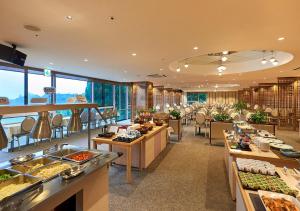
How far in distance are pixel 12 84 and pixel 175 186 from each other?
6676 millimetres

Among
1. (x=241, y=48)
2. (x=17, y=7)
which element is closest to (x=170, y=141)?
(x=241, y=48)

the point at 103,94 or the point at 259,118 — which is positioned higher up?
the point at 103,94

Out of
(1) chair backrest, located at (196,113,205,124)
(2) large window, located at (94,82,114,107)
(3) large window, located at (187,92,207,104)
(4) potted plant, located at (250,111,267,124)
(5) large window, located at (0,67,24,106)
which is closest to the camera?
(4) potted plant, located at (250,111,267,124)

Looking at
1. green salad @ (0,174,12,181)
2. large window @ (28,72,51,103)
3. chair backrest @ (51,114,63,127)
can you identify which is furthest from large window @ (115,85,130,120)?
green salad @ (0,174,12,181)

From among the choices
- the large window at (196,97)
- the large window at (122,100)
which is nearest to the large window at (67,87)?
the large window at (122,100)

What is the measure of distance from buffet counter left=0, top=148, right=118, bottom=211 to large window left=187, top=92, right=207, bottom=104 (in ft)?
73.9

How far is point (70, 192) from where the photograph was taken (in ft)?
5.28

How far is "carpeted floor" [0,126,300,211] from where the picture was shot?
8.57 ft

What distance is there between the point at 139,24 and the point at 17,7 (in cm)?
174

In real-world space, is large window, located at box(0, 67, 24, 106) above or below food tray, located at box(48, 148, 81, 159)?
above

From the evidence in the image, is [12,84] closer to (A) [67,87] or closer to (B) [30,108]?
(A) [67,87]

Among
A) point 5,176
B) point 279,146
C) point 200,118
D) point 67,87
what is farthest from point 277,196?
point 67,87

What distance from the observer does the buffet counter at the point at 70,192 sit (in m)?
1.21

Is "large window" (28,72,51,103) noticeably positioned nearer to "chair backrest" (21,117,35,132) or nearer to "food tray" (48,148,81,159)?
"chair backrest" (21,117,35,132)
